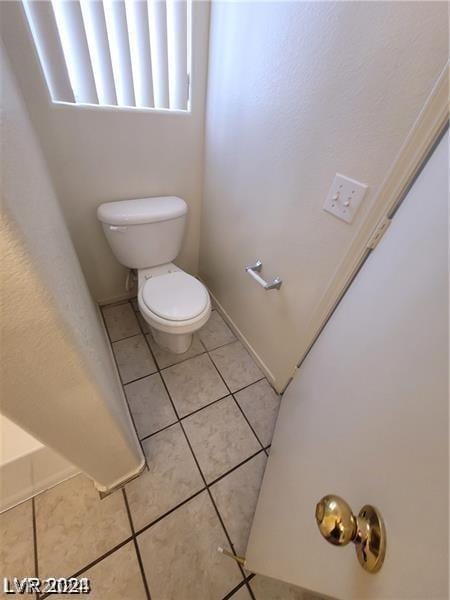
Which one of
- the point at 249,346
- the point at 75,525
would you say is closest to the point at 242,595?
the point at 75,525

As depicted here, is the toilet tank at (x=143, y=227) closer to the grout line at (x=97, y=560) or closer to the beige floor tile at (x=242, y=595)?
the grout line at (x=97, y=560)

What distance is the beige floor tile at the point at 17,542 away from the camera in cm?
82

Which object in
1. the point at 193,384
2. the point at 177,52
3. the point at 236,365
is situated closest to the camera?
the point at 177,52

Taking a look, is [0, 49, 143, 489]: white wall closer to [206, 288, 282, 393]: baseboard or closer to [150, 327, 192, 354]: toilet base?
[150, 327, 192, 354]: toilet base

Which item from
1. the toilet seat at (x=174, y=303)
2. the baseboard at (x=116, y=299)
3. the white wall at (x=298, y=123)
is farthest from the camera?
the baseboard at (x=116, y=299)

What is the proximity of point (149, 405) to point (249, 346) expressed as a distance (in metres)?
0.66

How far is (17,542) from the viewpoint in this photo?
2.85ft

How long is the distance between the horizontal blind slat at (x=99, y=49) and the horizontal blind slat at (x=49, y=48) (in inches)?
4.3

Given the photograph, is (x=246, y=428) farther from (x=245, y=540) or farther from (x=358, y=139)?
(x=358, y=139)

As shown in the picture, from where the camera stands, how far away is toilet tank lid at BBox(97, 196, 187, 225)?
1.23 meters

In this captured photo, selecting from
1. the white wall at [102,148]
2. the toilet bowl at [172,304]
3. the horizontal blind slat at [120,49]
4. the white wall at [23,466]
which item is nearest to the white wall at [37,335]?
the white wall at [23,466]

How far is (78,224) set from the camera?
4.39ft

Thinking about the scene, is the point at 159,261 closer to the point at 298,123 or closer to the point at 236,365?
the point at 236,365

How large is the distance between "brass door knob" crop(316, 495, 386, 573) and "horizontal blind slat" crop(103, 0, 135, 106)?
1552 millimetres
